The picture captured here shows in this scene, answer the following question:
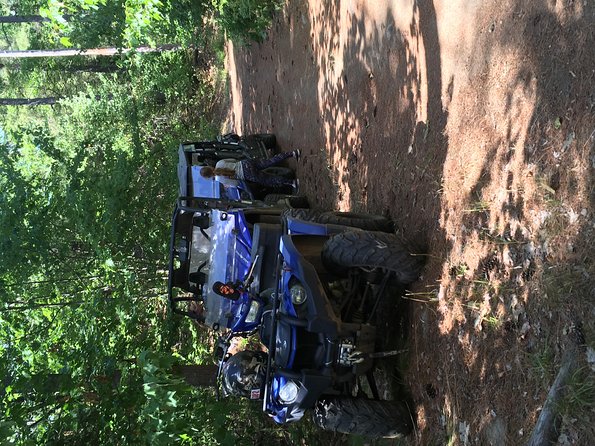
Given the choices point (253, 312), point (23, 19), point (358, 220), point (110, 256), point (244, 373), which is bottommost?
point (244, 373)

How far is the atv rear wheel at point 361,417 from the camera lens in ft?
17.7

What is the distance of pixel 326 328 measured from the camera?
514 centimetres

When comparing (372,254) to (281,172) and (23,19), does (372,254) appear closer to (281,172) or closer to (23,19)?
(281,172)

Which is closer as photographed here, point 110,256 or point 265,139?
point 110,256

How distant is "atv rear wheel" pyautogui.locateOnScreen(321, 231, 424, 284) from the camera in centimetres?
551

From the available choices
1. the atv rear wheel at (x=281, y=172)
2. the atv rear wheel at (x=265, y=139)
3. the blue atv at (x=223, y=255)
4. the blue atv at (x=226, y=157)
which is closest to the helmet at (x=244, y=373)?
the blue atv at (x=223, y=255)

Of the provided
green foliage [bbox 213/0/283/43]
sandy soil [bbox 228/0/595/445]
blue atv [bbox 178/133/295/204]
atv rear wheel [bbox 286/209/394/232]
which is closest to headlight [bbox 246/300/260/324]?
atv rear wheel [bbox 286/209/394/232]

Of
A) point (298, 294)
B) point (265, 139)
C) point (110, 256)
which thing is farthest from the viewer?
point (265, 139)

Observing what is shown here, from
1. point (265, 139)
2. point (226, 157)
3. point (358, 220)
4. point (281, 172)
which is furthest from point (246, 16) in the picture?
point (358, 220)

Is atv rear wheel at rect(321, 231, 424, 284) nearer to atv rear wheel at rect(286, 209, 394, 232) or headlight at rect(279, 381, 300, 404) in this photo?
atv rear wheel at rect(286, 209, 394, 232)

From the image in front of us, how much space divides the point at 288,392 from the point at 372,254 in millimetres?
1601

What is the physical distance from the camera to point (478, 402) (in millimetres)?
4691

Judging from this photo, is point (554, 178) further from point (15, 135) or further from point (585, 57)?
point (15, 135)

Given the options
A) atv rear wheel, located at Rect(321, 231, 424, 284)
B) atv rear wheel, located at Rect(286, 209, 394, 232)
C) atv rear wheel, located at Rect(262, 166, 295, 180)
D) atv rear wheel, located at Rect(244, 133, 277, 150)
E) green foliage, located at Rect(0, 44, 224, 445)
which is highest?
atv rear wheel, located at Rect(244, 133, 277, 150)
